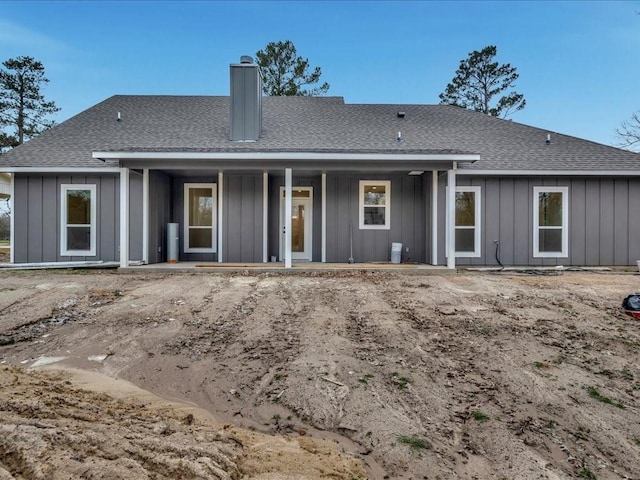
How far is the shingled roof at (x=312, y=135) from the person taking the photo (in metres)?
9.52

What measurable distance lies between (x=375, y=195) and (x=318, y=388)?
26.6 feet

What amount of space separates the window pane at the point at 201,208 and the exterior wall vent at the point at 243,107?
1.76m

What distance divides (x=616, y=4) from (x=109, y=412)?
22.3m

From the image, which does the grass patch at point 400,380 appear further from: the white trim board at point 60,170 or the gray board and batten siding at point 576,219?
the white trim board at point 60,170

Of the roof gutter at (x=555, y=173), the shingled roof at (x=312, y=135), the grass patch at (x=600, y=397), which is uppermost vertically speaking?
the shingled roof at (x=312, y=135)

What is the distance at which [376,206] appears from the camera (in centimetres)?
1041

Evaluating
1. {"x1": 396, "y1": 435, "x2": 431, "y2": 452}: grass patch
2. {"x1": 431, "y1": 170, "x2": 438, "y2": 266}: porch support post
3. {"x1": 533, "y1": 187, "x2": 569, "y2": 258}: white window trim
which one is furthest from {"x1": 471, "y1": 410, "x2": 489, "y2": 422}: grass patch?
{"x1": 533, "y1": 187, "x2": 569, "y2": 258}: white window trim

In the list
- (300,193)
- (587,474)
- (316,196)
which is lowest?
(587,474)

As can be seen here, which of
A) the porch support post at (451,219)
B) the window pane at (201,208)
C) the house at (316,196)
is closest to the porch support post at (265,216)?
the house at (316,196)

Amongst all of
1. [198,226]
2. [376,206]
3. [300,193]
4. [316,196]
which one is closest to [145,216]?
[198,226]

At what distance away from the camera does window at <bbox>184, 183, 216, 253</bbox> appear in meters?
10.4

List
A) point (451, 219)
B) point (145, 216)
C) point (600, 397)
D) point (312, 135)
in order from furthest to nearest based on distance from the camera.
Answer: point (312, 135)
point (145, 216)
point (451, 219)
point (600, 397)

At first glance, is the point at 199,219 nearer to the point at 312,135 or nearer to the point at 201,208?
the point at 201,208

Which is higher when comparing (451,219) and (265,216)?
(265,216)
